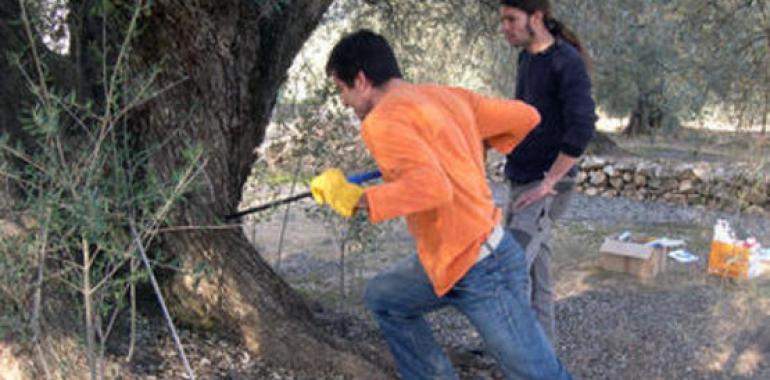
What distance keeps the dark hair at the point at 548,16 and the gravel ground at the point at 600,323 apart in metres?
1.85

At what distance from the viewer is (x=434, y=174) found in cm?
240

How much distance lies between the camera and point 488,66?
576 inches

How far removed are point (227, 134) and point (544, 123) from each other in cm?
155

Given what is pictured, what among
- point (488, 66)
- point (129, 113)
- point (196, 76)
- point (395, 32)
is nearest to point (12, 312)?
point (129, 113)

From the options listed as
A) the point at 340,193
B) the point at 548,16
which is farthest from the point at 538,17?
the point at 340,193

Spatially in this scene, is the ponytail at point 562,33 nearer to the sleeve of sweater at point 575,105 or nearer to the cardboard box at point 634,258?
the sleeve of sweater at point 575,105

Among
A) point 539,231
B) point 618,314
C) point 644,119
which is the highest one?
point 539,231

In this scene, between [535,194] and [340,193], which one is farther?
[535,194]

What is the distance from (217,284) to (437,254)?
1.56m

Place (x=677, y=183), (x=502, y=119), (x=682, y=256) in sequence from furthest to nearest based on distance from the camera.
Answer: (x=677, y=183) → (x=682, y=256) → (x=502, y=119)

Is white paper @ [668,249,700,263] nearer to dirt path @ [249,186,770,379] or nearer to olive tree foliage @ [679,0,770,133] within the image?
dirt path @ [249,186,770,379]

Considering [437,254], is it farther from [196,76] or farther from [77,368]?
[196,76]

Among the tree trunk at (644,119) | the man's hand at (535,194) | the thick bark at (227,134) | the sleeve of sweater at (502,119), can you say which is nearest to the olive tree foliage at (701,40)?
the man's hand at (535,194)

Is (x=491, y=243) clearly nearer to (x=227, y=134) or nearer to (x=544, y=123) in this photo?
(x=544, y=123)
